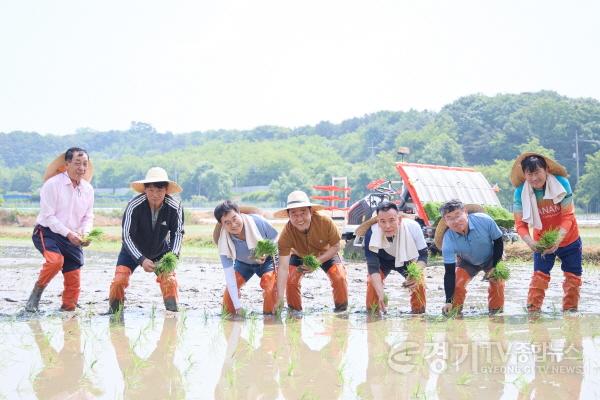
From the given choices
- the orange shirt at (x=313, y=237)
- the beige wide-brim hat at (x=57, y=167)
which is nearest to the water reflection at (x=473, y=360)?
the orange shirt at (x=313, y=237)

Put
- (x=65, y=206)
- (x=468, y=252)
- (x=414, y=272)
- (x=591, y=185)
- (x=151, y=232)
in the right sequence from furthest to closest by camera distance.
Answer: (x=591, y=185)
(x=65, y=206)
(x=151, y=232)
(x=468, y=252)
(x=414, y=272)

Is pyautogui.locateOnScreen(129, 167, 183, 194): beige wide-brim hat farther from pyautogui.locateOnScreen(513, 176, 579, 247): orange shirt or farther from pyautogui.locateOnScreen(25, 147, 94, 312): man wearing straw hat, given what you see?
pyautogui.locateOnScreen(513, 176, 579, 247): orange shirt

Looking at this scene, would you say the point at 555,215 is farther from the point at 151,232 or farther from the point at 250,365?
the point at 151,232

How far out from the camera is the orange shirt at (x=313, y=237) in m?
6.90

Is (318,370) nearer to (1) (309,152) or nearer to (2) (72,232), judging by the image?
(2) (72,232)

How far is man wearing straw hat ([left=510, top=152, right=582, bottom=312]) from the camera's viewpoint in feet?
21.9

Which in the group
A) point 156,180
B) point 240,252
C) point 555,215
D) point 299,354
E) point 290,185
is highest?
point 156,180

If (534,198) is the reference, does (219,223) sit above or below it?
below

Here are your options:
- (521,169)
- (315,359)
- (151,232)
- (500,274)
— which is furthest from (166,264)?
(521,169)

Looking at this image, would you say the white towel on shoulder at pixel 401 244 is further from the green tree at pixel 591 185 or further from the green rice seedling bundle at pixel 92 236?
the green tree at pixel 591 185

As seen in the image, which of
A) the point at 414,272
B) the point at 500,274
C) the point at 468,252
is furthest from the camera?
the point at 468,252

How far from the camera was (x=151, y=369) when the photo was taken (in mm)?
4574

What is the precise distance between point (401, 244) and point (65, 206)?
10.7ft

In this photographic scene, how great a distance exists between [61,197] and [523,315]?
4472 mm
